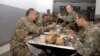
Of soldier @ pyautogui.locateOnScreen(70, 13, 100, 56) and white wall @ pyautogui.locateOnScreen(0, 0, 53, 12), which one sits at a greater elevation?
white wall @ pyautogui.locateOnScreen(0, 0, 53, 12)

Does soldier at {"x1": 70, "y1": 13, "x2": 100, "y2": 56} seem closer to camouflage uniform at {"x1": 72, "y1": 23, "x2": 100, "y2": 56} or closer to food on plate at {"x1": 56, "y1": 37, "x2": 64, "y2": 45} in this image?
camouflage uniform at {"x1": 72, "y1": 23, "x2": 100, "y2": 56}

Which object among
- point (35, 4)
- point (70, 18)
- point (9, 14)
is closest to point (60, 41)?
point (70, 18)

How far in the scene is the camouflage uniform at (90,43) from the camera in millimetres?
2910

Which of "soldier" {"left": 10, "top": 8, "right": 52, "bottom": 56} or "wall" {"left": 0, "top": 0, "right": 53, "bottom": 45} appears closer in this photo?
"soldier" {"left": 10, "top": 8, "right": 52, "bottom": 56}

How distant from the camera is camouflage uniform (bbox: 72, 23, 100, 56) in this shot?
2910 millimetres

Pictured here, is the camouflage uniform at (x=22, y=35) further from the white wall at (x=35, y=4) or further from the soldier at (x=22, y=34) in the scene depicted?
the white wall at (x=35, y=4)

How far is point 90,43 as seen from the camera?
2.91 metres

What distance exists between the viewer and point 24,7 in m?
6.79

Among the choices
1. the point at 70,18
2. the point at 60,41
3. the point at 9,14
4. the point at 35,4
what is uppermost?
the point at 35,4

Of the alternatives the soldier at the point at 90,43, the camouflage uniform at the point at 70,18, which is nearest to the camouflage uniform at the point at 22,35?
the soldier at the point at 90,43

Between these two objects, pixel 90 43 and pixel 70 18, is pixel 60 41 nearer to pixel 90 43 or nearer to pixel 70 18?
pixel 90 43

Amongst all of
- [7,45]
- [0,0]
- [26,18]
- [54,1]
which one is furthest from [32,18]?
[54,1]

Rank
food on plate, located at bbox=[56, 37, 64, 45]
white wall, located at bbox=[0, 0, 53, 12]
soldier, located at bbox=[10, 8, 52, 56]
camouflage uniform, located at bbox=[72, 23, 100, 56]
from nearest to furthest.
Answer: camouflage uniform, located at bbox=[72, 23, 100, 56], food on plate, located at bbox=[56, 37, 64, 45], soldier, located at bbox=[10, 8, 52, 56], white wall, located at bbox=[0, 0, 53, 12]

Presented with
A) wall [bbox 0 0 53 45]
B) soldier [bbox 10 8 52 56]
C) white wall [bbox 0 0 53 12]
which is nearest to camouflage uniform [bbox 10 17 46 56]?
soldier [bbox 10 8 52 56]
